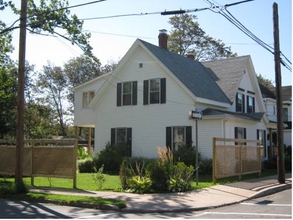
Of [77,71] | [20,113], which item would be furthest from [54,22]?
[77,71]

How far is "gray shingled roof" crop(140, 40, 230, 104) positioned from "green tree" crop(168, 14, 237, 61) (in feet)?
70.1

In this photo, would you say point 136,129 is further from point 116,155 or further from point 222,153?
point 222,153

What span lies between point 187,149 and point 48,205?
37.0 ft

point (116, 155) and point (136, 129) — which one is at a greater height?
point (136, 129)

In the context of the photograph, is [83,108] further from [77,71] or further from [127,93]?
[77,71]

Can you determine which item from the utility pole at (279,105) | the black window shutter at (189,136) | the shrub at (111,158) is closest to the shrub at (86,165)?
the shrub at (111,158)

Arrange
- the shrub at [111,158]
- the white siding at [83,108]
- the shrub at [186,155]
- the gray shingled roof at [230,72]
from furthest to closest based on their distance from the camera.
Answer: the white siding at [83,108], the gray shingled roof at [230,72], the shrub at [111,158], the shrub at [186,155]

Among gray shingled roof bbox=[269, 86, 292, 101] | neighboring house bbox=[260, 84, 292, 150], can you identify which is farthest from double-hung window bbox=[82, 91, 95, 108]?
gray shingled roof bbox=[269, 86, 292, 101]

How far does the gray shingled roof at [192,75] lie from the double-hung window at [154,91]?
118 centimetres

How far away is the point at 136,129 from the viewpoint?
2484 centimetres

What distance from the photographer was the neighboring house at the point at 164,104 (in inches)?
890

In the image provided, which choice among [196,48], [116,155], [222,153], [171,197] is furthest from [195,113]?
[196,48]

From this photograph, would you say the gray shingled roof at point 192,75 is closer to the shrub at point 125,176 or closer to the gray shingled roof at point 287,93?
the shrub at point 125,176

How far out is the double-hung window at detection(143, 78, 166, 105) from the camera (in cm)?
2384
